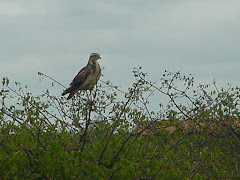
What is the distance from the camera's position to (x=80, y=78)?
10.6 meters

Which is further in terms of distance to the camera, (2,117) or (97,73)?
(97,73)

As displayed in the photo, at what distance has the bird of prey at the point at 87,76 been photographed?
10266 millimetres

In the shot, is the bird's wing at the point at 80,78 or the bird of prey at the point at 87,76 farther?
the bird's wing at the point at 80,78

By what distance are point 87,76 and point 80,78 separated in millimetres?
231

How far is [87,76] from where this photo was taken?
10.4 meters

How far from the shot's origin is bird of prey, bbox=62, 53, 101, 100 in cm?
1027

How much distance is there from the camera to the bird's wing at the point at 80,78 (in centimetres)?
1050

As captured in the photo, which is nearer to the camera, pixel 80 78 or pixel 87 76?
pixel 87 76

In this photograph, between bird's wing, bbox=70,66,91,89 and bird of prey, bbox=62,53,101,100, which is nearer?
bird of prey, bbox=62,53,101,100

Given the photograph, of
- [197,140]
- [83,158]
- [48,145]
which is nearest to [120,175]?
[83,158]

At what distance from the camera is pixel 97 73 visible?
10258 millimetres

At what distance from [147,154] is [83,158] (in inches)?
35.7

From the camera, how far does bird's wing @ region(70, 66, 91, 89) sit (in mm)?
10500

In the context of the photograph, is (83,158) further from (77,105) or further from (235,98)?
(235,98)
